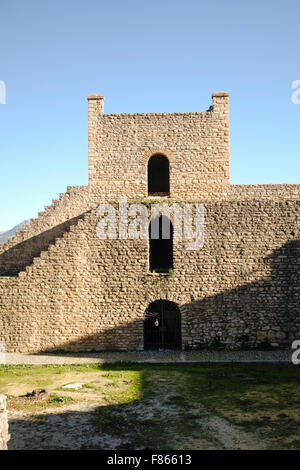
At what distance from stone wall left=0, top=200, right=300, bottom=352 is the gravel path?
398mm

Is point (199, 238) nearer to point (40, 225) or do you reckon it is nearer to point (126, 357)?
point (126, 357)

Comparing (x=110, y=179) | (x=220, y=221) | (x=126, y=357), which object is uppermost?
(x=110, y=179)

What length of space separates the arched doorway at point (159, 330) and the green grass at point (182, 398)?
251 centimetres

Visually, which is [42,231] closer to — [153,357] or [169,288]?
[169,288]

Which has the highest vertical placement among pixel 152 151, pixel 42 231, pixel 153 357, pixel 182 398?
pixel 152 151

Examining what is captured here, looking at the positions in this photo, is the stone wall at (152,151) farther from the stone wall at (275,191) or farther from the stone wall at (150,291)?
the stone wall at (150,291)

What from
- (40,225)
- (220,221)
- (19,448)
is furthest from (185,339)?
(40,225)

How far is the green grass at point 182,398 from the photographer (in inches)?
246

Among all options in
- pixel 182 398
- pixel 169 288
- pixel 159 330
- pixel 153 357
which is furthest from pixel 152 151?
pixel 182 398

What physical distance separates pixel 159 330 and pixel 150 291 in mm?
1982

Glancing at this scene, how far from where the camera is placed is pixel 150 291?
42.8 ft

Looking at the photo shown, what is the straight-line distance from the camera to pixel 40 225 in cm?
1738
